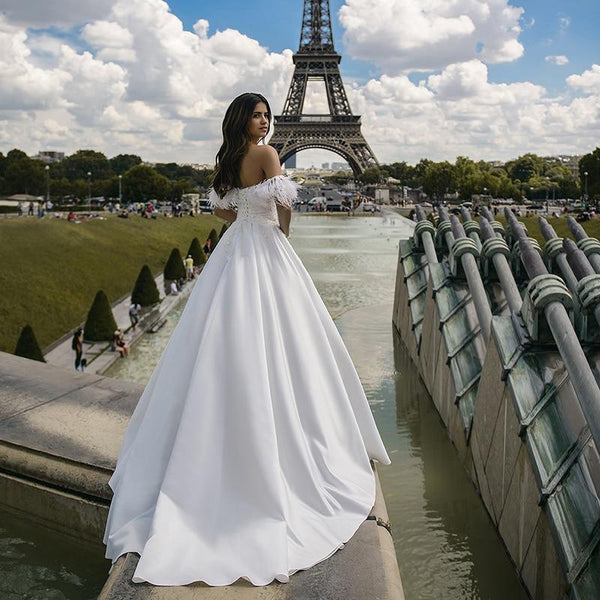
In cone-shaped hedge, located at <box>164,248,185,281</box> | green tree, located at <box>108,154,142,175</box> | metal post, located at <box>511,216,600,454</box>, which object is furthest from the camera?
green tree, located at <box>108,154,142,175</box>

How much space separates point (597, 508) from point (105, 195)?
267ft

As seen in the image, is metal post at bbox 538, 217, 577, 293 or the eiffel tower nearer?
metal post at bbox 538, 217, 577, 293

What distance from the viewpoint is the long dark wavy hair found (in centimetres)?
357

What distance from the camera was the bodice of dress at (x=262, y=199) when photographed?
3.59m

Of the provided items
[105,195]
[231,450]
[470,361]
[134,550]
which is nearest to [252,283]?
[231,450]

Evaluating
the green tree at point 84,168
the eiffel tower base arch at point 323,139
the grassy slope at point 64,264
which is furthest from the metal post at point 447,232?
the green tree at point 84,168

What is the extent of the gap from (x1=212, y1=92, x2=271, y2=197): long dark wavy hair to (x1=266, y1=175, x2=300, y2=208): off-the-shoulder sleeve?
19cm

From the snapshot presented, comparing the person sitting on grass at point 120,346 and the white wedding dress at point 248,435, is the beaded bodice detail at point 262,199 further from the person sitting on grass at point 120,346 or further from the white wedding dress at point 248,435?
the person sitting on grass at point 120,346

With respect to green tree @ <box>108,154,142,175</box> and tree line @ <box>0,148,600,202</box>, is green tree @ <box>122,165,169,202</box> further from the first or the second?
green tree @ <box>108,154,142,175</box>

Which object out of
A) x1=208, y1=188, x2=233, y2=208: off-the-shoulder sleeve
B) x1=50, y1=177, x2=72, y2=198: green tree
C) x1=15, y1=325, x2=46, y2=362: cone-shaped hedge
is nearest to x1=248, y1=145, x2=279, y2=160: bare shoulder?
x1=208, y1=188, x2=233, y2=208: off-the-shoulder sleeve

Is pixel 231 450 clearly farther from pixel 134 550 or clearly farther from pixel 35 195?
pixel 35 195

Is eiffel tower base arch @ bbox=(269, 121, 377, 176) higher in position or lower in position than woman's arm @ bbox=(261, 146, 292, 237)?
higher

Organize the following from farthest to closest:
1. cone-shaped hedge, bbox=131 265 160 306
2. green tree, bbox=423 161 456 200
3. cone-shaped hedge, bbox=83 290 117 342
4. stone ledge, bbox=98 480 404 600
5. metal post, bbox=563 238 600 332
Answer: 1. green tree, bbox=423 161 456 200
2. cone-shaped hedge, bbox=131 265 160 306
3. cone-shaped hedge, bbox=83 290 117 342
4. metal post, bbox=563 238 600 332
5. stone ledge, bbox=98 480 404 600

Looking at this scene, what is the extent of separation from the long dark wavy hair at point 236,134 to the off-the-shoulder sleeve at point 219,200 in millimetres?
104
